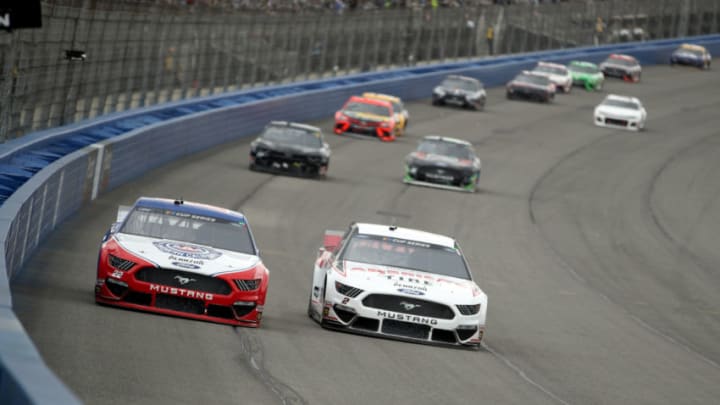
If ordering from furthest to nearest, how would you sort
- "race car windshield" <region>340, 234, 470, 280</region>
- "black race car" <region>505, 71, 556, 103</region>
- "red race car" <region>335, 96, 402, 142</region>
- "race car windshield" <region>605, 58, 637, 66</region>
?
"race car windshield" <region>605, 58, 637, 66</region>, "black race car" <region>505, 71, 556, 103</region>, "red race car" <region>335, 96, 402, 142</region>, "race car windshield" <region>340, 234, 470, 280</region>

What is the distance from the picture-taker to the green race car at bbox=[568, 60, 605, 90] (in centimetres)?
6462

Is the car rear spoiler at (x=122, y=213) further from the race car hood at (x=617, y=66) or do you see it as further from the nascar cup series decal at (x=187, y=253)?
the race car hood at (x=617, y=66)

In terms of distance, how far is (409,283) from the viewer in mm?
15094

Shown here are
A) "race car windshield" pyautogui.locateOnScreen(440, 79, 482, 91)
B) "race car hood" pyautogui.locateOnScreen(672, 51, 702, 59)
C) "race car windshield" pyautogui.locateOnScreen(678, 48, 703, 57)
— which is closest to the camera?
"race car windshield" pyautogui.locateOnScreen(440, 79, 482, 91)

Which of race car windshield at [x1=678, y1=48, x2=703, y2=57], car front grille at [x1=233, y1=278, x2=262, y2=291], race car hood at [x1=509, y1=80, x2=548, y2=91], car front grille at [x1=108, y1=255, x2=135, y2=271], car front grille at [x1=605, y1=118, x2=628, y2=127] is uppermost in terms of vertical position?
race car windshield at [x1=678, y1=48, x2=703, y2=57]

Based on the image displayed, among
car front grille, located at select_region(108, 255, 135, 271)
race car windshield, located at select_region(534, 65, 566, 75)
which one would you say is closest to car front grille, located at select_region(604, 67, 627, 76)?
race car windshield, located at select_region(534, 65, 566, 75)

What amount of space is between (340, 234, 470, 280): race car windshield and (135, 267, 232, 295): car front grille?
184cm

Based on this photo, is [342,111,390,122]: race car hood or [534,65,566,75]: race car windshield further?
[534,65,566,75]: race car windshield

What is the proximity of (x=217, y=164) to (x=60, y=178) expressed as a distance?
1238cm

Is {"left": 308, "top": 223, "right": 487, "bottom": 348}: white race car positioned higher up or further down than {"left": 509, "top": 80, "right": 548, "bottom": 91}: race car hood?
further down

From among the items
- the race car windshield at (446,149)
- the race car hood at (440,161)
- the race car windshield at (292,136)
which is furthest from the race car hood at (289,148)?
the race car windshield at (446,149)

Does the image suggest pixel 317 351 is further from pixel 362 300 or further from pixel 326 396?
pixel 326 396

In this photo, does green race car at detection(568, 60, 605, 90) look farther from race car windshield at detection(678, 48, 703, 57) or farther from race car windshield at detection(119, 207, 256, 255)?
race car windshield at detection(119, 207, 256, 255)

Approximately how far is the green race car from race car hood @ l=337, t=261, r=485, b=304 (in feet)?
165
